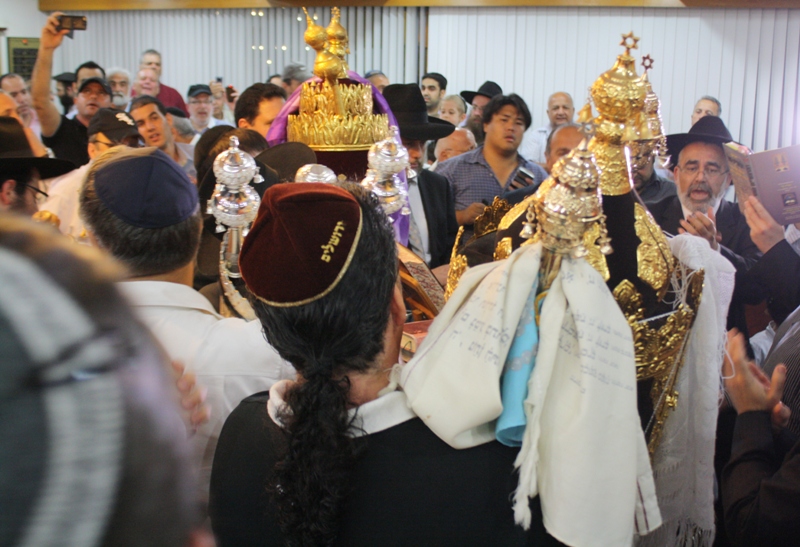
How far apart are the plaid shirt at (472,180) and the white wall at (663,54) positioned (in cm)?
376

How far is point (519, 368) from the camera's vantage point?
2.93ft

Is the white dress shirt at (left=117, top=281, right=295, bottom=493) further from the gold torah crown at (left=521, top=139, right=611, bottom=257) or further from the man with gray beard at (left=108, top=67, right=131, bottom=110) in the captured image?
the man with gray beard at (left=108, top=67, right=131, bottom=110)

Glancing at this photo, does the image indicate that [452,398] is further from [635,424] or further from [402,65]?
[402,65]

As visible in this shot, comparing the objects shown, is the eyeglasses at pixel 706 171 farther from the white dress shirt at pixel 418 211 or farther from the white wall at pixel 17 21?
the white wall at pixel 17 21

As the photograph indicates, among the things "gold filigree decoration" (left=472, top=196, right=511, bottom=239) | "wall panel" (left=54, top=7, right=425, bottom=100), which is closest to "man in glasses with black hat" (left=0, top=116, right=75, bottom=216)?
"gold filigree decoration" (left=472, top=196, right=511, bottom=239)

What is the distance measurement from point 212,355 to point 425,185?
2043mm

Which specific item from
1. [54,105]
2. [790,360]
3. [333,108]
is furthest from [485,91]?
[790,360]

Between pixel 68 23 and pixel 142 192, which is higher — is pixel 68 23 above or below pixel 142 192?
above

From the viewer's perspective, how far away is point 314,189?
982 millimetres

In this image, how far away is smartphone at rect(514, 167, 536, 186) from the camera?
366 centimetres

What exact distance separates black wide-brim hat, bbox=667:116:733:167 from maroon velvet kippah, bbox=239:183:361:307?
7.08 ft

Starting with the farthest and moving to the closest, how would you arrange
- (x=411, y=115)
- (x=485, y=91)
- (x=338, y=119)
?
1. (x=485, y=91)
2. (x=411, y=115)
3. (x=338, y=119)

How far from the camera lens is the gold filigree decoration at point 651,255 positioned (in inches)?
44.7

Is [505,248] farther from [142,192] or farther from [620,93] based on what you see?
[142,192]
